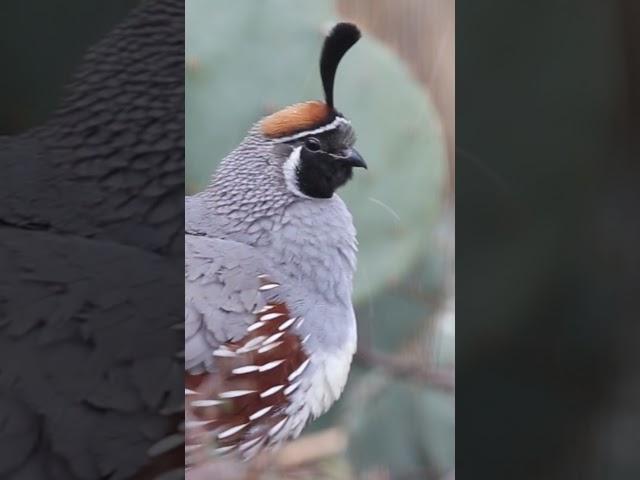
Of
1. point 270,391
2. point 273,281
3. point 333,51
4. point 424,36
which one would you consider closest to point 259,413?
point 270,391

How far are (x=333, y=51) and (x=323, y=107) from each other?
0.14 meters

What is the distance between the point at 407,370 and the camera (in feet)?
7.34

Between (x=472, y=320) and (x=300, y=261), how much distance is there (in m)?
0.57

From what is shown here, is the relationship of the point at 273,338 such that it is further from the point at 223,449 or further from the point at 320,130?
the point at 320,130

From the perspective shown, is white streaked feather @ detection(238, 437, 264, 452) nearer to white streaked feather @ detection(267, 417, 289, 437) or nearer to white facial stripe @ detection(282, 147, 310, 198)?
white streaked feather @ detection(267, 417, 289, 437)

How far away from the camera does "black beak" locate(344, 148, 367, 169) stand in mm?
2145

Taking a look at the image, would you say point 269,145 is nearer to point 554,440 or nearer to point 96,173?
point 96,173

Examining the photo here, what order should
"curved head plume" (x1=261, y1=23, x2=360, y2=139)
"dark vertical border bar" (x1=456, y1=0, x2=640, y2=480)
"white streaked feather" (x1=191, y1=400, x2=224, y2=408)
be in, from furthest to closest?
"dark vertical border bar" (x1=456, y1=0, x2=640, y2=480)
"curved head plume" (x1=261, y1=23, x2=360, y2=139)
"white streaked feather" (x1=191, y1=400, x2=224, y2=408)

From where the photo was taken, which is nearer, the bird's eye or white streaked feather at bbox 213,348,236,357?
white streaked feather at bbox 213,348,236,357

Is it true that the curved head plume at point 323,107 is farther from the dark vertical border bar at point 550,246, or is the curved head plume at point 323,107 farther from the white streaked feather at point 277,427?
the white streaked feather at point 277,427

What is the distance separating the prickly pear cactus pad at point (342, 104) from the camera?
201 centimetres

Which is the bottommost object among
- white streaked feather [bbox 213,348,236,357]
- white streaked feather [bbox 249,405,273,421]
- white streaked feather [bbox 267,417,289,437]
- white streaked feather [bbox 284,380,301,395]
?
white streaked feather [bbox 267,417,289,437]

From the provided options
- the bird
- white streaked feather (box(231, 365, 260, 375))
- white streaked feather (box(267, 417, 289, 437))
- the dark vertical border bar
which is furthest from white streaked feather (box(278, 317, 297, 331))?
the dark vertical border bar

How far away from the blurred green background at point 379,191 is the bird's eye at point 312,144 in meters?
0.11
